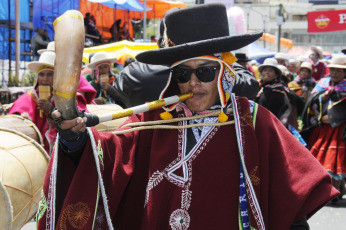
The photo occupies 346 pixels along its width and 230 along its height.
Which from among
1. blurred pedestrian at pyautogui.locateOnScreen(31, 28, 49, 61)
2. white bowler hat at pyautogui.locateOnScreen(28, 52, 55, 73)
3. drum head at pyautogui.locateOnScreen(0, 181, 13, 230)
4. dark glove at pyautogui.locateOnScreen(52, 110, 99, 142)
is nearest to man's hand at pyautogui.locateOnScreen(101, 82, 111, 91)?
white bowler hat at pyautogui.locateOnScreen(28, 52, 55, 73)

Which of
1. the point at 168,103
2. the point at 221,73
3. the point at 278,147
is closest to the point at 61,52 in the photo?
the point at 168,103

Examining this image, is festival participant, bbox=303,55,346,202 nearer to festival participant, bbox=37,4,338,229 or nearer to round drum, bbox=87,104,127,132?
round drum, bbox=87,104,127,132

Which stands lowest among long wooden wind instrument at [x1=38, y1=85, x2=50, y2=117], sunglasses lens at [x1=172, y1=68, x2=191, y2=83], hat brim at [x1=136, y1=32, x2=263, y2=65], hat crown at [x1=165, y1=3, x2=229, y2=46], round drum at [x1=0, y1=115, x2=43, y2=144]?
round drum at [x1=0, y1=115, x2=43, y2=144]

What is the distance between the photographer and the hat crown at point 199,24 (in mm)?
3080

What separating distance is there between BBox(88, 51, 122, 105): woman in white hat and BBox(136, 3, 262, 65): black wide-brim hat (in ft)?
16.8

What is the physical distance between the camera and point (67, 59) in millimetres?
2348

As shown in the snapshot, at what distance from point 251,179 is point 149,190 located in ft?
1.77

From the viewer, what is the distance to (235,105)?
3080mm

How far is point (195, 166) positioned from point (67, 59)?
38.8 inches

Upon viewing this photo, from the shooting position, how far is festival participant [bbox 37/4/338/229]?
9.34 ft

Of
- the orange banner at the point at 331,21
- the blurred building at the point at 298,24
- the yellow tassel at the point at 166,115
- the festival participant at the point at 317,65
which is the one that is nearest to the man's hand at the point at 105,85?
the yellow tassel at the point at 166,115

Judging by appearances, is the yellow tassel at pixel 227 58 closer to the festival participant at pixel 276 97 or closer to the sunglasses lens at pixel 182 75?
the sunglasses lens at pixel 182 75

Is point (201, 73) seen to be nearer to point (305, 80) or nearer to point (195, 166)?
point (195, 166)

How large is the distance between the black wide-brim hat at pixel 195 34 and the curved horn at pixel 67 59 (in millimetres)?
A: 696
